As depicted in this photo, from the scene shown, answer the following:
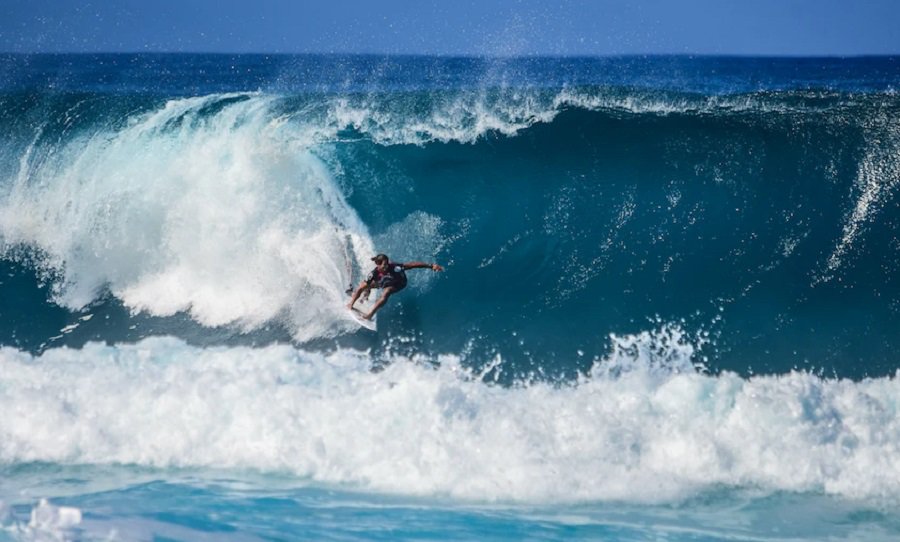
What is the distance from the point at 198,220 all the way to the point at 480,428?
189 inches

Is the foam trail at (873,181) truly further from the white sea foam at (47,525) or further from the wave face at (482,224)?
the white sea foam at (47,525)

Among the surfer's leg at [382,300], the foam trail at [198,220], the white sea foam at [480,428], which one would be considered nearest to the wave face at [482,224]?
the foam trail at [198,220]

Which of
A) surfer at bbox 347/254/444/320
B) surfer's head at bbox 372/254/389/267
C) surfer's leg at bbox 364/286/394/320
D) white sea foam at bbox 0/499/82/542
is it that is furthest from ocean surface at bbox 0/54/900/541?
surfer's head at bbox 372/254/389/267

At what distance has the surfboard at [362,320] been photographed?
9.37 meters

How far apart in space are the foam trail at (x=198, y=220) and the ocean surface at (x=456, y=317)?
0.12 ft

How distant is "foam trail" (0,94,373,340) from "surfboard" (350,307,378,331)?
16cm

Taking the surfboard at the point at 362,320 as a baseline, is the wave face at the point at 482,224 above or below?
above

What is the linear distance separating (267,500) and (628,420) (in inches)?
122

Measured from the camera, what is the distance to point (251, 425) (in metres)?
7.62

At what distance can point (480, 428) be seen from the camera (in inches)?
298

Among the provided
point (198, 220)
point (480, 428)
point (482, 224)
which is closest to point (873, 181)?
point (482, 224)

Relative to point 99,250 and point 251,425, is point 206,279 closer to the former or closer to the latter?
point 99,250

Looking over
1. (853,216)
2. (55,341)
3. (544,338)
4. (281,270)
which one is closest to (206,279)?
(281,270)

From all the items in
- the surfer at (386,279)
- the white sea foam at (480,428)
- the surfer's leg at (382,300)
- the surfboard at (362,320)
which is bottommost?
the white sea foam at (480,428)
